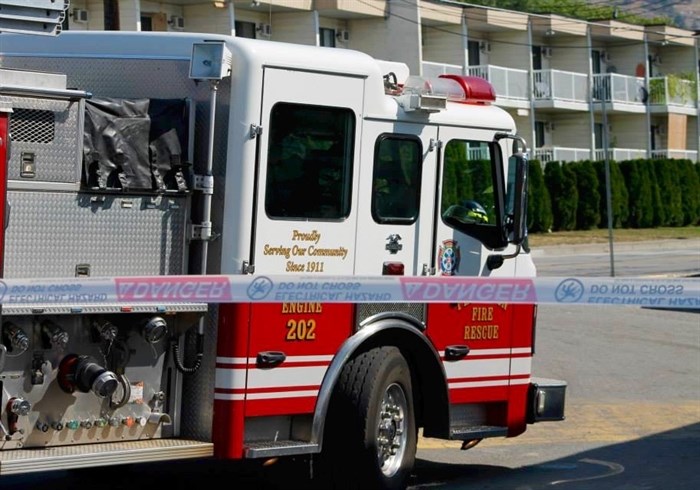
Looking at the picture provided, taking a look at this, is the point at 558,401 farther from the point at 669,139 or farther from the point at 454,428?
the point at 669,139

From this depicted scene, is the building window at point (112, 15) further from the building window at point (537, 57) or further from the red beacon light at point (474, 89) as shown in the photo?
the building window at point (537, 57)

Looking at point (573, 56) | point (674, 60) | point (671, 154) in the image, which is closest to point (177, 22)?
point (573, 56)

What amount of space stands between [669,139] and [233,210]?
5665cm

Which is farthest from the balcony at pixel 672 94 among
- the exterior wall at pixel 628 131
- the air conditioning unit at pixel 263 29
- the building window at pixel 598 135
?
the air conditioning unit at pixel 263 29

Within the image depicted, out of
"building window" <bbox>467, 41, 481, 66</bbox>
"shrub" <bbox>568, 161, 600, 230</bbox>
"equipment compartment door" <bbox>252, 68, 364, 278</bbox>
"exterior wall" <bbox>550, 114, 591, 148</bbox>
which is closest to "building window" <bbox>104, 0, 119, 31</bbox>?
"equipment compartment door" <bbox>252, 68, 364, 278</bbox>

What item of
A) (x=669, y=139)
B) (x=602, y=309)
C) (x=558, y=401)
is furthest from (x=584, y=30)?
(x=558, y=401)

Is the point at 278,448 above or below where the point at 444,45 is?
below

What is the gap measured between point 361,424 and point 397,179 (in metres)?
1.59

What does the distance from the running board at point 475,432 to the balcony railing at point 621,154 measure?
4761 centimetres

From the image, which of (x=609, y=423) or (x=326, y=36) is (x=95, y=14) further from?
(x=609, y=423)

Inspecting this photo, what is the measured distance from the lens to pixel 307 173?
8.55m

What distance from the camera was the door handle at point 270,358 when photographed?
8148mm

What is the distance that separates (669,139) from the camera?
62719 mm

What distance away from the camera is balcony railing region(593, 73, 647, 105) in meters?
57.6
